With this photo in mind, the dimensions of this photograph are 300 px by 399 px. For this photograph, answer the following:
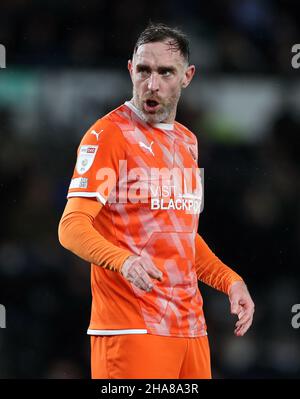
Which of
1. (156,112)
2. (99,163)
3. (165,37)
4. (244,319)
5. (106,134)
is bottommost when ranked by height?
(244,319)

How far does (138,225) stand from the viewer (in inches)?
150

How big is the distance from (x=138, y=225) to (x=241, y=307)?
61 cm

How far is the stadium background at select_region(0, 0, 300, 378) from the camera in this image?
659 centimetres

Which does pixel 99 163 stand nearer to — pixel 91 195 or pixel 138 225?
pixel 91 195

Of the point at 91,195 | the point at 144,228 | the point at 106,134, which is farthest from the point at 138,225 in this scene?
the point at 106,134

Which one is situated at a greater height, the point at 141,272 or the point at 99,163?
the point at 99,163

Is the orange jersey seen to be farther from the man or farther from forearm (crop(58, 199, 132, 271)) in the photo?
forearm (crop(58, 199, 132, 271))

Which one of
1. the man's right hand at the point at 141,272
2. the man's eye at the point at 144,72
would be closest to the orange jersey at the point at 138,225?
the man's eye at the point at 144,72

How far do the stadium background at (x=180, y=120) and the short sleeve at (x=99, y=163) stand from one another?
2864mm

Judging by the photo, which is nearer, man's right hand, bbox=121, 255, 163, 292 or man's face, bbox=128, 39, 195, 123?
man's right hand, bbox=121, 255, 163, 292

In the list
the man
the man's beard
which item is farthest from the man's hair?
the man's beard

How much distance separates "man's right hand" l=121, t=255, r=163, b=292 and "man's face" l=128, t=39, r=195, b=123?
0.88m

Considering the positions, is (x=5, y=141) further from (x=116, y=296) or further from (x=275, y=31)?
(x=116, y=296)

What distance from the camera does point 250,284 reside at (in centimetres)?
675
